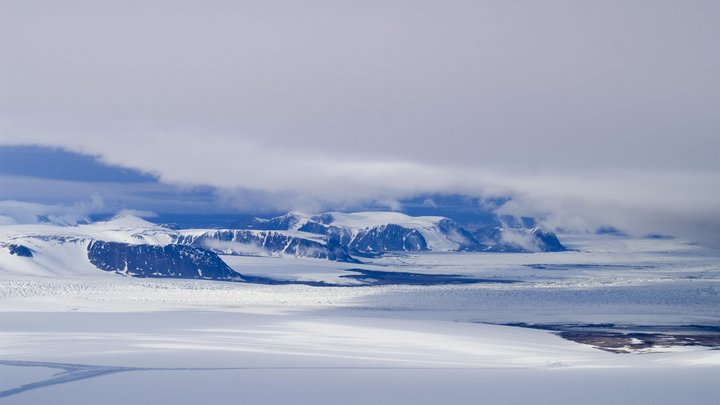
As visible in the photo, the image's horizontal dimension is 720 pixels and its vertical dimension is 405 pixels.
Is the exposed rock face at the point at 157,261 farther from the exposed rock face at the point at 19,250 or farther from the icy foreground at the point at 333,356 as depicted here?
the icy foreground at the point at 333,356

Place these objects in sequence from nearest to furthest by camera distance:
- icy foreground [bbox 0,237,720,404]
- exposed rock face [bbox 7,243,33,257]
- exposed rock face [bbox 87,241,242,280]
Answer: icy foreground [bbox 0,237,720,404]
exposed rock face [bbox 7,243,33,257]
exposed rock face [bbox 87,241,242,280]

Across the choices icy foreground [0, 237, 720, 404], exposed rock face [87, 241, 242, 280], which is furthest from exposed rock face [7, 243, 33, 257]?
icy foreground [0, 237, 720, 404]

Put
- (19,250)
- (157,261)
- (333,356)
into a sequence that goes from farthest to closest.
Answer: (157,261)
(19,250)
(333,356)

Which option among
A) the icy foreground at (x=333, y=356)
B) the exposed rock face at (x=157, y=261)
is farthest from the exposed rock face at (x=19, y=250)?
the icy foreground at (x=333, y=356)

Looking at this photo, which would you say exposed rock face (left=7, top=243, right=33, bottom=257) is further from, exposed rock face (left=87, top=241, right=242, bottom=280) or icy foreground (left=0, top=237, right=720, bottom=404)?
icy foreground (left=0, top=237, right=720, bottom=404)

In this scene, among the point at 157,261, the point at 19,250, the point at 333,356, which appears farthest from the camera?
the point at 157,261

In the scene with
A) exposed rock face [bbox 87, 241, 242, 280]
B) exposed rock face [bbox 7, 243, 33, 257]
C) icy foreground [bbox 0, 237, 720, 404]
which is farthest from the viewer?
exposed rock face [bbox 87, 241, 242, 280]

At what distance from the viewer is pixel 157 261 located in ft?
471

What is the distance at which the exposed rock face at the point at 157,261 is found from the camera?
13650 cm

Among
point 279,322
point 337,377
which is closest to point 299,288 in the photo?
point 279,322

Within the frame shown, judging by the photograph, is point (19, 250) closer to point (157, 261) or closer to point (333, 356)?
point (157, 261)

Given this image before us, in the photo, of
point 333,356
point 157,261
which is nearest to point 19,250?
point 157,261

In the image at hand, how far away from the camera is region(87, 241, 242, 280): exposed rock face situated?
136 m

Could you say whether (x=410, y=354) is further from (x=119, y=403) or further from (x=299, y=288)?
(x=299, y=288)
